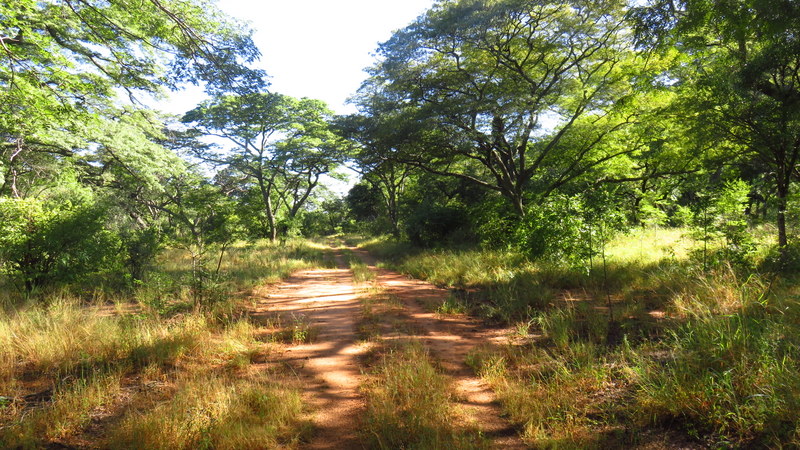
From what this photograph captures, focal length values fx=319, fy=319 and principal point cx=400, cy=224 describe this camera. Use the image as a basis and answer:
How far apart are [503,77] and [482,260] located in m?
7.44

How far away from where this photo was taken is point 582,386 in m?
3.35

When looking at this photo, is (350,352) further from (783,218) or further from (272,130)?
(272,130)

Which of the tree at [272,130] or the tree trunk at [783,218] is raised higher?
the tree at [272,130]

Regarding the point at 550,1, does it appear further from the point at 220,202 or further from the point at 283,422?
the point at 283,422

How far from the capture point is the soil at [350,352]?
304 cm

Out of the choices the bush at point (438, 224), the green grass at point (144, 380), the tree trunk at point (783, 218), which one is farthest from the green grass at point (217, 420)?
the bush at point (438, 224)

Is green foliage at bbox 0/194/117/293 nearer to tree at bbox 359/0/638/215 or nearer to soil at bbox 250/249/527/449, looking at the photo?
soil at bbox 250/249/527/449

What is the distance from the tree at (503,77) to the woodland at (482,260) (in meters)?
0.08

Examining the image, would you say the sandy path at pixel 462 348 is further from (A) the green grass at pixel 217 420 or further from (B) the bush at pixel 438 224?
(B) the bush at pixel 438 224

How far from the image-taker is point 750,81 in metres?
Result: 5.48

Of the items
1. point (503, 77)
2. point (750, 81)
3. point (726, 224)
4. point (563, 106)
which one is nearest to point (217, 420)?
point (726, 224)

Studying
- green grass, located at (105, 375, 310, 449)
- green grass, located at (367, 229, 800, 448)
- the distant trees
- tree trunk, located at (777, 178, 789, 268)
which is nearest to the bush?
the distant trees

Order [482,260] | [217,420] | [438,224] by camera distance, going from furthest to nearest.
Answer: [438,224] < [482,260] < [217,420]

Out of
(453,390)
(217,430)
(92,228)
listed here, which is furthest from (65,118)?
(453,390)
